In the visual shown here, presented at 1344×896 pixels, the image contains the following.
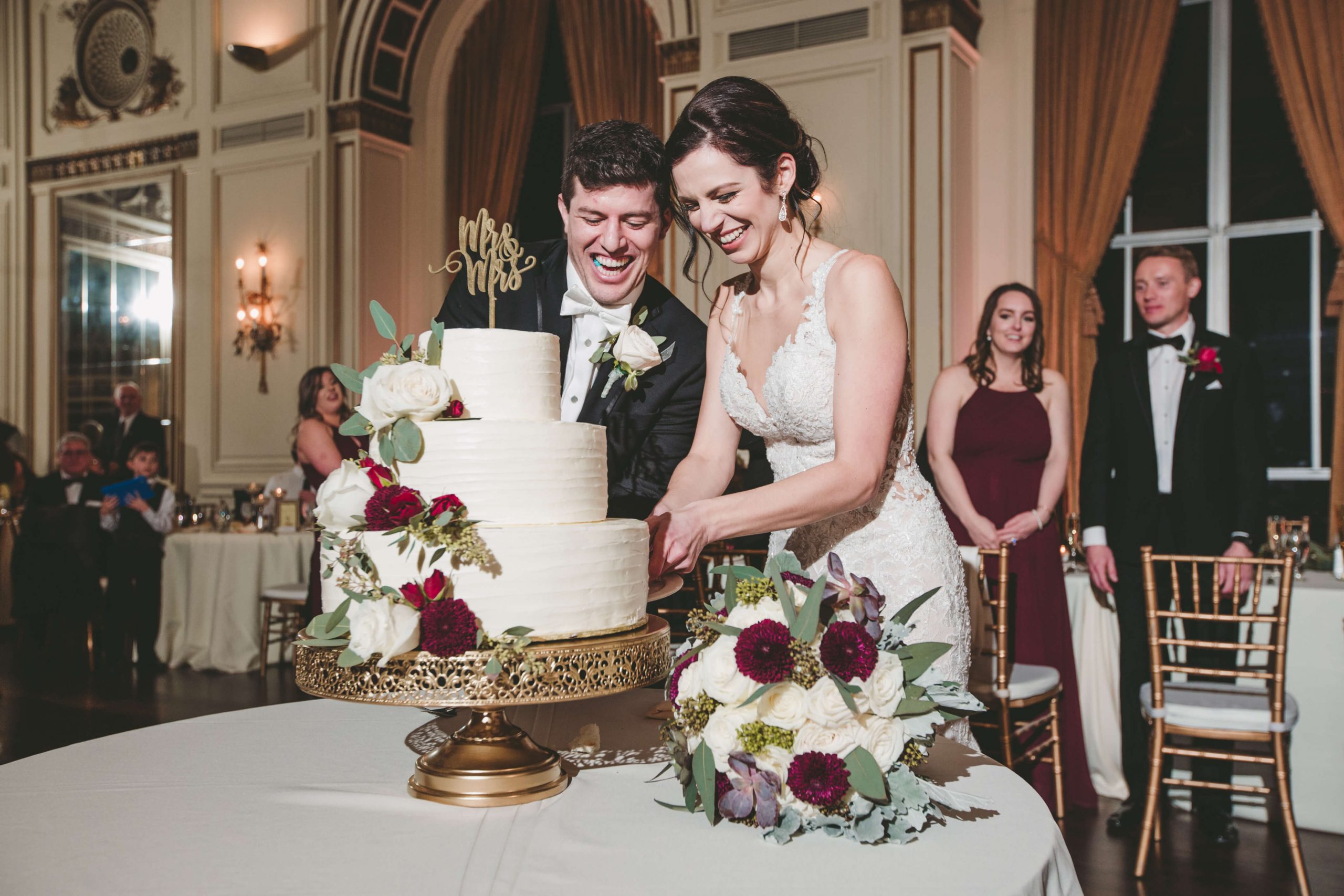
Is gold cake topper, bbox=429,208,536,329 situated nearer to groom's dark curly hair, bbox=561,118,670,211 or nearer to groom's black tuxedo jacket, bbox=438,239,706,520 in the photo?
groom's dark curly hair, bbox=561,118,670,211

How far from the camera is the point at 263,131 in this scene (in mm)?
8719

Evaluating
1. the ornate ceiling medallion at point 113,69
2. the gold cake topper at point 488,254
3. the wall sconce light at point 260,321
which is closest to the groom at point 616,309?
the gold cake topper at point 488,254

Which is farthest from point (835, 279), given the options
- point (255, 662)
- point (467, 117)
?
point (467, 117)

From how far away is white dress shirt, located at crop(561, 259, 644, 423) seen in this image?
2.21m

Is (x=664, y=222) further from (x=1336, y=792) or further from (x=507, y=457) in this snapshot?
(x=1336, y=792)

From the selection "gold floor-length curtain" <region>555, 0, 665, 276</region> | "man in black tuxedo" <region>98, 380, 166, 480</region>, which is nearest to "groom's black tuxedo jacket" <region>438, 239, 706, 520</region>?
"gold floor-length curtain" <region>555, 0, 665, 276</region>

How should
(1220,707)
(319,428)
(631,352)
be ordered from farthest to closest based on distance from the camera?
(319,428)
(1220,707)
(631,352)

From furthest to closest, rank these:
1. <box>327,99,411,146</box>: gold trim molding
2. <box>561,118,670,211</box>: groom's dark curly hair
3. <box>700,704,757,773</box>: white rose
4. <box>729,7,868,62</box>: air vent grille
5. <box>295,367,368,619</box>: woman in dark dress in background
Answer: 1. <box>327,99,411,146</box>: gold trim molding
2. <box>729,7,868,62</box>: air vent grille
3. <box>295,367,368,619</box>: woman in dark dress in background
4. <box>561,118,670,211</box>: groom's dark curly hair
5. <box>700,704,757,773</box>: white rose

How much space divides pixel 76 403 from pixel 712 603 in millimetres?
10472

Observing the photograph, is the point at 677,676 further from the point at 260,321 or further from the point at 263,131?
the point at 263,131

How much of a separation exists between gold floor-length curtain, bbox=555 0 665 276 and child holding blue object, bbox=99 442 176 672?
371 cm

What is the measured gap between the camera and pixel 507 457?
134 centimetres

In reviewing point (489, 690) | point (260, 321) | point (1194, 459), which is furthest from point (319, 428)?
point (489, 690)

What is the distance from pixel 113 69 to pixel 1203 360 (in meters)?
9.64
